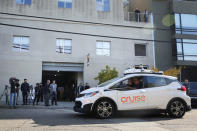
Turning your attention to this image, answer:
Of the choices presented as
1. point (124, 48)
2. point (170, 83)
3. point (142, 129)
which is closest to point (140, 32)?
point (124, 48)

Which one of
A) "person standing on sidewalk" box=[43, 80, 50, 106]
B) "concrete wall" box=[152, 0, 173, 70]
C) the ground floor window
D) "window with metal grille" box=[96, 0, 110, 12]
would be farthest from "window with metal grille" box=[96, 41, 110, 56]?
"person standing on sidewalk" box=[43, 80, 50, 106]

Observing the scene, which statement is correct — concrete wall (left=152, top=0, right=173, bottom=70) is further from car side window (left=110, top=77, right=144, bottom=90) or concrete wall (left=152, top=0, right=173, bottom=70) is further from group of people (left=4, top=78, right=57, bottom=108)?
car side window (left=110, top=77, right=144, bottom=90)

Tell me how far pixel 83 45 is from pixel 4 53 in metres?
6.97

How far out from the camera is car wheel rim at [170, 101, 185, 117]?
890 centimetres

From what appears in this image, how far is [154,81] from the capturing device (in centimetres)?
905

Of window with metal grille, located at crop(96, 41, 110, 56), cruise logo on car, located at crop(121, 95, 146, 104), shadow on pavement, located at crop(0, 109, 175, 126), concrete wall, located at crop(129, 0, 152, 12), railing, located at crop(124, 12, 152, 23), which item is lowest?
shadow on pavement, located at crop(0, 109, 175, 126)

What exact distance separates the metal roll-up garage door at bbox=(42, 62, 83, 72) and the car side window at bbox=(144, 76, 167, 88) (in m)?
12.3

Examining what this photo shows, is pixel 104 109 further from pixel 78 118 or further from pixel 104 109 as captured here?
pixel 78 118

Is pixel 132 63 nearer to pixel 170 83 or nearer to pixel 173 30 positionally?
pixel 173 30

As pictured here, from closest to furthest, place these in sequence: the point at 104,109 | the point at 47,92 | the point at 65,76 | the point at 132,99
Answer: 1. the point at 104,109
2. the point at 132,99
3. the point at 47,92
4. the point at 65,76

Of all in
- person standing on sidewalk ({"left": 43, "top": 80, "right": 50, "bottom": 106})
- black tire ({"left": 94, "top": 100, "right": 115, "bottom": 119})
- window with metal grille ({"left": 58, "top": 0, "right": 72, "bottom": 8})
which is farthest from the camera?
window with metal grille ({"left": 58, "top": 0, "right": 72, "bottom": 8})

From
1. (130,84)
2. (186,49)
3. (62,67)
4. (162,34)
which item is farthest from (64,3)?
(130,84)

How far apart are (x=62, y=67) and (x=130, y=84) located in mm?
12544

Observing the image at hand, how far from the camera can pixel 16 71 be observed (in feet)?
62.5
